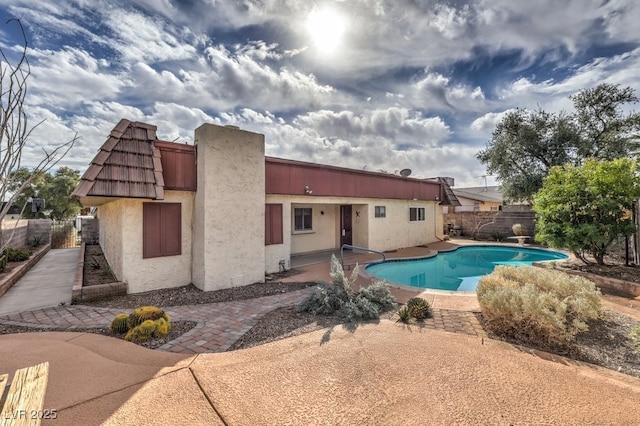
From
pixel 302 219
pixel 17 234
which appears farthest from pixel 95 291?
pixel 17 234

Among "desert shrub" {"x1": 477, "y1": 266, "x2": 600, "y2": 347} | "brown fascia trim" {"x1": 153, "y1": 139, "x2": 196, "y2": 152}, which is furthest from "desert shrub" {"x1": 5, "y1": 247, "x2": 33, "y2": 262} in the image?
"desert shrub" {"x1": 477, "y1": 266, "x2": 600, "y2": 347}

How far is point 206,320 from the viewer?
551 cm

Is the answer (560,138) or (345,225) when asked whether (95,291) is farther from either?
(560,138)

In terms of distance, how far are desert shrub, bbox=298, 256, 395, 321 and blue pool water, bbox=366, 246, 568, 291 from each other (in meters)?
4.01

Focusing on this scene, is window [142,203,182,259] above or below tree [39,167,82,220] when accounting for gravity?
below

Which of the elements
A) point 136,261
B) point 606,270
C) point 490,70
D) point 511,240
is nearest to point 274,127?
point 136,261

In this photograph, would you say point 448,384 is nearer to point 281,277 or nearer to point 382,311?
point 382,311

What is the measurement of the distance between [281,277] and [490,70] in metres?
11.7

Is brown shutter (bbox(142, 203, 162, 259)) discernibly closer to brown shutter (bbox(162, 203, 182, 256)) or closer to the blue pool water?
brown shutter (bbox(162, 203, 182, 256))

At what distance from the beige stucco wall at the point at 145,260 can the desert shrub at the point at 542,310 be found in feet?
25.6

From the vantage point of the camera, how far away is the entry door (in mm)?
15188

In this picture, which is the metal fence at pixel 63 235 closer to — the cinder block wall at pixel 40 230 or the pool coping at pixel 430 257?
the cinder block wall at pixel 40 230

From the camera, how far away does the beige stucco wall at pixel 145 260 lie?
721cm

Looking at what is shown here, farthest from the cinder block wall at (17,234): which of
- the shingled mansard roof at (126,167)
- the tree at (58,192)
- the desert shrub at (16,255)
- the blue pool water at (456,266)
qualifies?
the blue pool water at (456,266)
